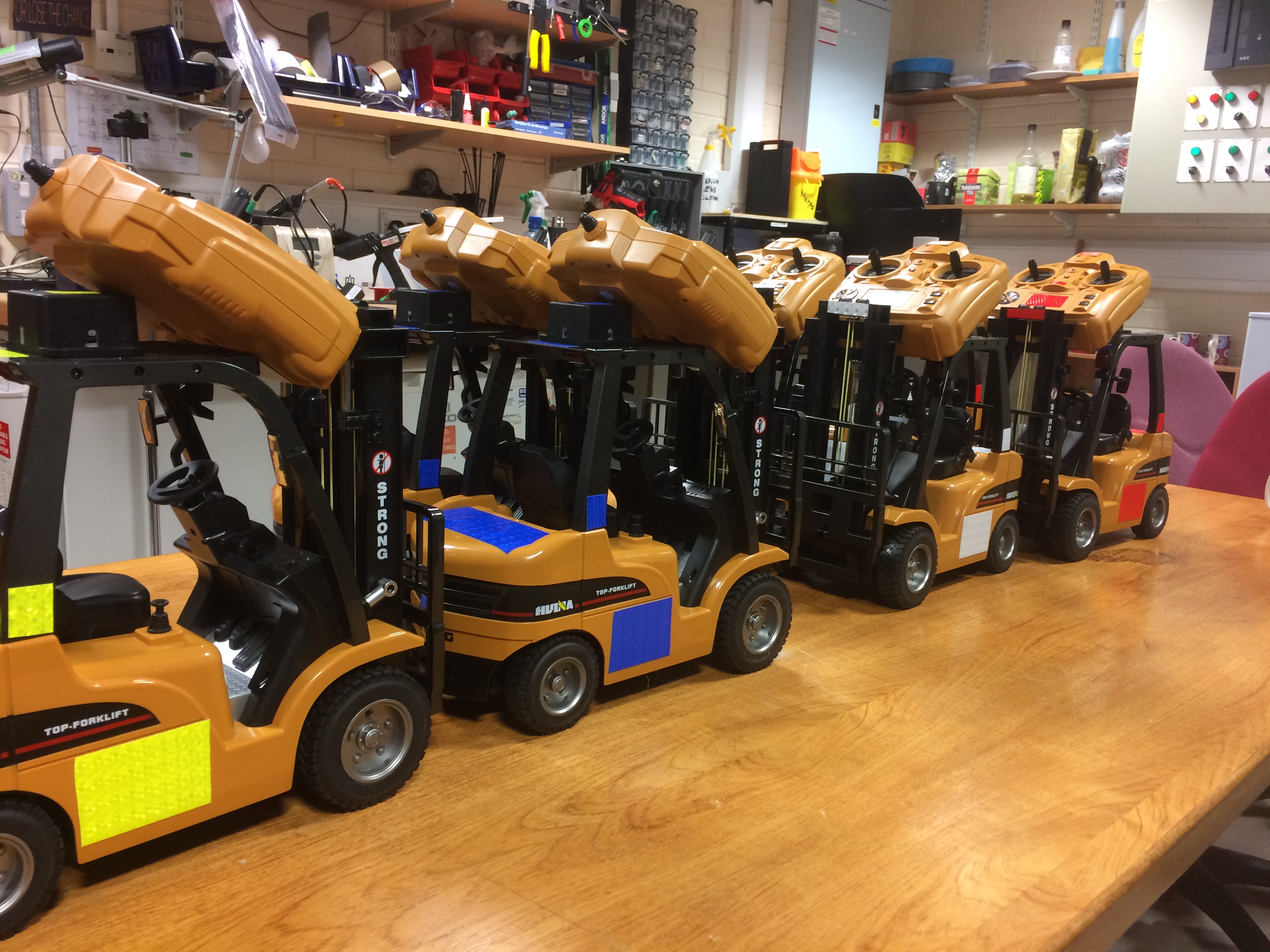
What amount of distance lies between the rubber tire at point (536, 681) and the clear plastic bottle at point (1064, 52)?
6.37 m

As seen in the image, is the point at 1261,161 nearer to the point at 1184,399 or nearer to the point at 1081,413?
the point at 1184,399

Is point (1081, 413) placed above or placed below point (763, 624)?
above

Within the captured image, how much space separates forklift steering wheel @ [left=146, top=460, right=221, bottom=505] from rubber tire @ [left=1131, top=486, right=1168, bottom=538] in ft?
13.6

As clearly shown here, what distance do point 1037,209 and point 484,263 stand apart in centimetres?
545

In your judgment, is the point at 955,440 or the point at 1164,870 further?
the point at 955,440

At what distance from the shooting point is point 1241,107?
6074 mm

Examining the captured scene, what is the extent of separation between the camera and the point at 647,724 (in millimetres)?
2557

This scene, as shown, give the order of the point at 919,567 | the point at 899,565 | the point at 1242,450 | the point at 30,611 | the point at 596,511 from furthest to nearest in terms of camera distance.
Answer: the point at 1242,450
the point at 919,567
the point at 899,565
the point at 596,511
the point at 30,611

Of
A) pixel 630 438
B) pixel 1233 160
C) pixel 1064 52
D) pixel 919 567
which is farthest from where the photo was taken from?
pixel 1064 52

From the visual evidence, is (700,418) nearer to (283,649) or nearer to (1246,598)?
(283,649)

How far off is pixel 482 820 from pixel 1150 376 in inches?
158

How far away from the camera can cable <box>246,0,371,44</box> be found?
15.6 ft

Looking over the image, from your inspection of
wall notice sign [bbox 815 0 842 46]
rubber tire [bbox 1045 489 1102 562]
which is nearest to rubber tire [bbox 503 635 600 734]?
rubber tire [bbox 1045 489 1102 562]

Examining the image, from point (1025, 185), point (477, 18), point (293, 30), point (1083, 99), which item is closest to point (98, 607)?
point (293, 30)
